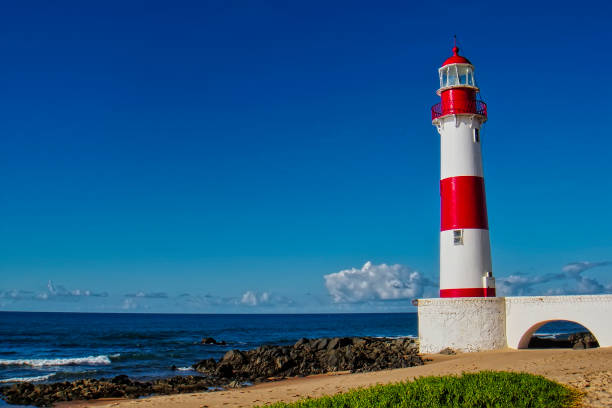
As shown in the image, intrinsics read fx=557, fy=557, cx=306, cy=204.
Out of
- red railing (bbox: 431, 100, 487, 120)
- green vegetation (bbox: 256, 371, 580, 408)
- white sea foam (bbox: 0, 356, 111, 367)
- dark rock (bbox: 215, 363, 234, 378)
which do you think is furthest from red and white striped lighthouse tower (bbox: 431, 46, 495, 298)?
white sea foam (bbox: 0, 356, 111, 367)

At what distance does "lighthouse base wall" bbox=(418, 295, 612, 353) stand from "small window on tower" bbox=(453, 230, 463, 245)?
209 centimetres

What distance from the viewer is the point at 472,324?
19.8 meters

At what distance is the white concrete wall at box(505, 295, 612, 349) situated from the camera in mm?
18031

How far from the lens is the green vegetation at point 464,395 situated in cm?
883

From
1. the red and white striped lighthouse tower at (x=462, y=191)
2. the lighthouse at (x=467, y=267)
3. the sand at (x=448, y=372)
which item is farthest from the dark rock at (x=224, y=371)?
the red and white striped lighthouse tower at (x=462, y=191)

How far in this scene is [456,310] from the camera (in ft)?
65.5

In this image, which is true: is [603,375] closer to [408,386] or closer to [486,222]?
[408,386]

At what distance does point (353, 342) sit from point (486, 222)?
9.65 m

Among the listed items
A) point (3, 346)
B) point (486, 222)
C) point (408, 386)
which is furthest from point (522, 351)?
point (3, 346)

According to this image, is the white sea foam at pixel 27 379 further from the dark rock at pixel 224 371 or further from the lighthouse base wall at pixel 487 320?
the lighthouse base wall at pixel 487 320

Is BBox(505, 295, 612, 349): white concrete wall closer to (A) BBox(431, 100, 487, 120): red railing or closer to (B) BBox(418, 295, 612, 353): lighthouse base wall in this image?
(B) BBox(418, 295, 612, 353): lighthouse base wall

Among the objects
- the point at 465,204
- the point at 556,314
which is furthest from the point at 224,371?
the point at 556,314

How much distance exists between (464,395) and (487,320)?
11.2m

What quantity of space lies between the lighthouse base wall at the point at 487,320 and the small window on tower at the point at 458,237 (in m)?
2.09
